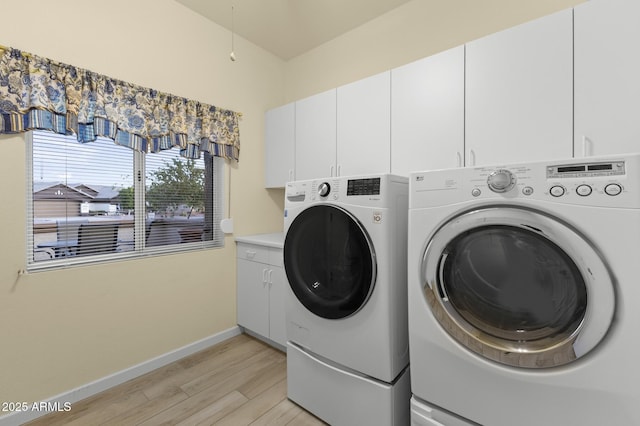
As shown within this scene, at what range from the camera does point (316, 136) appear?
7.36 feet

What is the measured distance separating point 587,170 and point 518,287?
0.42 m

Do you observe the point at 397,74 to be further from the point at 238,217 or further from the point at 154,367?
the point at 154,367

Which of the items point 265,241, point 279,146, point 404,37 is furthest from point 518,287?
point 279,146

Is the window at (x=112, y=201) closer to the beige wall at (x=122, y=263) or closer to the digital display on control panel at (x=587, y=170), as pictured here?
the beige wall at (x=122, y=263)

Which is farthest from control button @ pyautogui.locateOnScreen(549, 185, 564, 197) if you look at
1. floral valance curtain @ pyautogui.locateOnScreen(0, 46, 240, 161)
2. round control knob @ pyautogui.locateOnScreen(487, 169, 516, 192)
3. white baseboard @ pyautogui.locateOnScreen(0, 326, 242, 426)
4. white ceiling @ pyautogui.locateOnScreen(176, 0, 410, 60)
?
white baseboard @ pyautogui.locateOnScreen(0, 326, 242, 426)

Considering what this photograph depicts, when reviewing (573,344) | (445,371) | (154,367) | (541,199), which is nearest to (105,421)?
(154,367)

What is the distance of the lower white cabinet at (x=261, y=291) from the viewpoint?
2092 millimetres

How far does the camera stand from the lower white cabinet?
2.09 meters

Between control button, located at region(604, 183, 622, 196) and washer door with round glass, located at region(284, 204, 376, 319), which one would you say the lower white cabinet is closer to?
washer door with round glass, located at region(284, 204, 376, 319)

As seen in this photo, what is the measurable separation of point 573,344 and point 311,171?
5.95 ft

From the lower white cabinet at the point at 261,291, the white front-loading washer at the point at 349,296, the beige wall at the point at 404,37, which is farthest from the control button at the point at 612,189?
the lower white cabinet at the point at 261,291

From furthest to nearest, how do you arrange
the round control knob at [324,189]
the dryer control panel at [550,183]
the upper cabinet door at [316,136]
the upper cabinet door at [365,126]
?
the upper cabinet door at [316,136] → the upper cabinet door at [365,126] → the round control knob at [324,189] → the dryer control panel at [550,183]

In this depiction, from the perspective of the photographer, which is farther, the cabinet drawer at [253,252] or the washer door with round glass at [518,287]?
the cabinet drawer at [253,252]

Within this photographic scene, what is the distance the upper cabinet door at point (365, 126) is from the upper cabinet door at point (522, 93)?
Answer: 494mm
